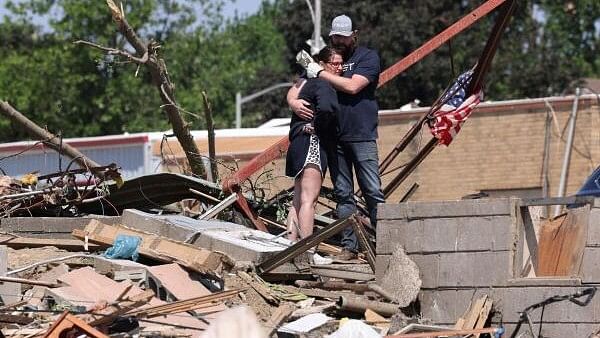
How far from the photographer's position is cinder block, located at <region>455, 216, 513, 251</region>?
8.88m

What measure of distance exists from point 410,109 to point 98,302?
59.1 feet

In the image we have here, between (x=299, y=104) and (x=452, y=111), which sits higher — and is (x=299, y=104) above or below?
above

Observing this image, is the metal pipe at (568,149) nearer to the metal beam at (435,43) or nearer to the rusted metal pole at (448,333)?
the metal beam at (435,43)

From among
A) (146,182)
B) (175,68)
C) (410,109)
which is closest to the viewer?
(146,182)

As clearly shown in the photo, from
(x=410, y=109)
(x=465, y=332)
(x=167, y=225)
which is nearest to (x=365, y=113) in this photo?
(x=167, y=225)

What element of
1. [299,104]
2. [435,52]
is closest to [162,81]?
[299,104]

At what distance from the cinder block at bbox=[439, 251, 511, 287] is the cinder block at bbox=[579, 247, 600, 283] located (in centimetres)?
47

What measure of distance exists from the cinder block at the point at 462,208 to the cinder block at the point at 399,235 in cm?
8

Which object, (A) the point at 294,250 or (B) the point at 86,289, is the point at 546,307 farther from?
(B) the point at 86,289

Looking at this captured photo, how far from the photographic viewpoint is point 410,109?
85.2 feet

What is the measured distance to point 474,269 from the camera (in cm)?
895

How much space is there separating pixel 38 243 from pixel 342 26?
2808 mm

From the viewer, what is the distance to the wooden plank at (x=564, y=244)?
353 inches

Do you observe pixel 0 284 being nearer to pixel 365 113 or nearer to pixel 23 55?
pixel 365 113
